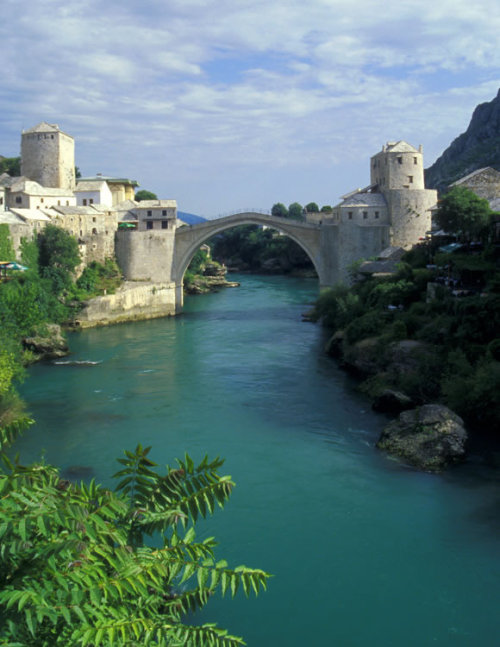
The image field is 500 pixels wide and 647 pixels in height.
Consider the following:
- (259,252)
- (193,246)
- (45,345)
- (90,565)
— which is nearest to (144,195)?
(259,252)

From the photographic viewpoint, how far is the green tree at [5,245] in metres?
30.8

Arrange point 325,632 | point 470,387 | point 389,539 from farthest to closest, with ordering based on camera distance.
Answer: point 470,387 → point 389,539 → point 325,632

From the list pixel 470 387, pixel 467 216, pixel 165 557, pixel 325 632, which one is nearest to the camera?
pixel 165 557

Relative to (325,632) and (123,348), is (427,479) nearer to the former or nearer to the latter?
(325,632)

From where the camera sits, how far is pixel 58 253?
110ft

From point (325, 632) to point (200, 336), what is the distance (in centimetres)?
2198

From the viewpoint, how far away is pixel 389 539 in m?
10.6

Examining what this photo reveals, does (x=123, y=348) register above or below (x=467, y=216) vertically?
below

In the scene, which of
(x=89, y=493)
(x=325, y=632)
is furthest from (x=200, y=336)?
(x=89, y=493)

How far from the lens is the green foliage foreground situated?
3416 millimetres

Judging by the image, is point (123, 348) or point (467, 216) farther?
point (123, 348)

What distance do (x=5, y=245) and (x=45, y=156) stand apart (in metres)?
14.8

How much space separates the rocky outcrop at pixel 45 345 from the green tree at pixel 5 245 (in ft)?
22.1

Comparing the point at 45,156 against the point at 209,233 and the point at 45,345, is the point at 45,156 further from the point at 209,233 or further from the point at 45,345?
the point at 45,345
